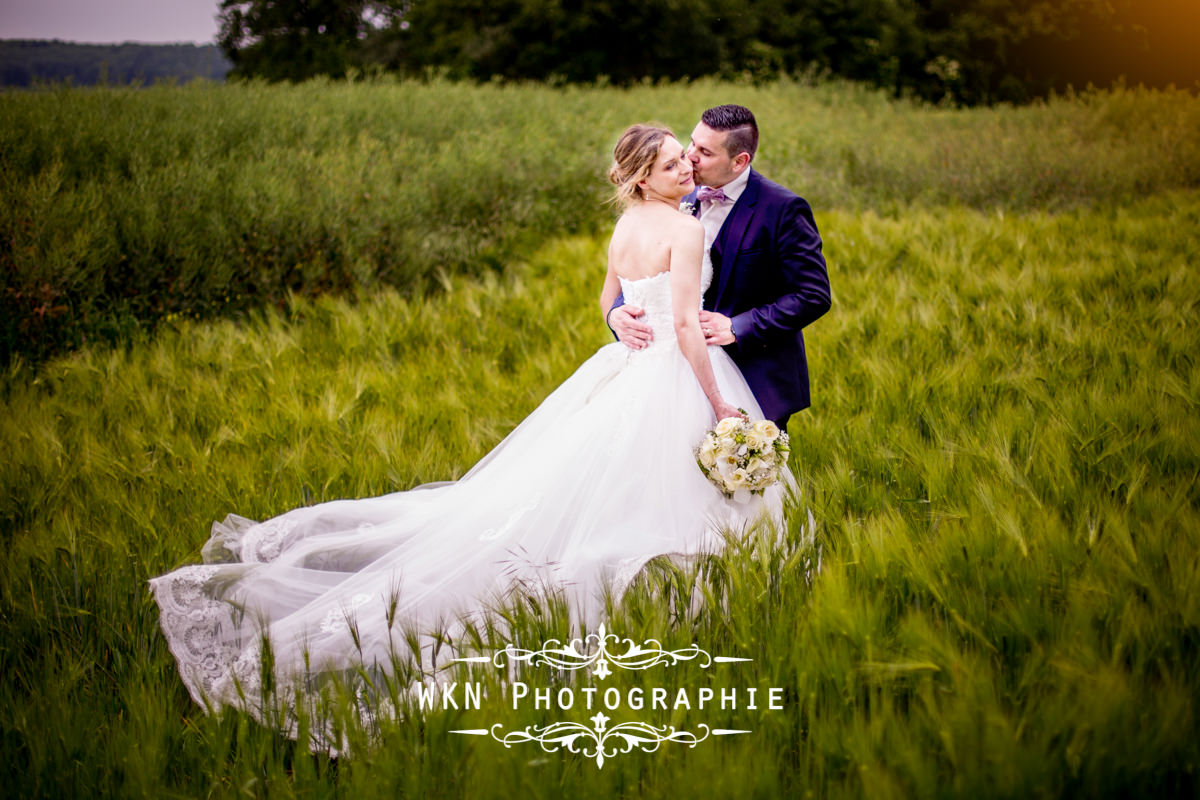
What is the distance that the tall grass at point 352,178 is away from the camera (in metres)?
5.30

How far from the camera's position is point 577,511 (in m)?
2.48

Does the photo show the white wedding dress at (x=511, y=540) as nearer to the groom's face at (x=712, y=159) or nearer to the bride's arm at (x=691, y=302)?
the bride's arm at (x=691, y=302)

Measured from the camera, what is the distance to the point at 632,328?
2621 millimetres

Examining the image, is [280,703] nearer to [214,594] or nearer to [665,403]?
[214,594]

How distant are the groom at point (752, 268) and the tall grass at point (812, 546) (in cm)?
47

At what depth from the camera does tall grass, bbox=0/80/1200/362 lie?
5.30m

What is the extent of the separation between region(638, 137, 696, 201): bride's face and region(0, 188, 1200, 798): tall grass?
3.59 ft

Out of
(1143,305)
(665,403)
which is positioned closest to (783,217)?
(665,403)

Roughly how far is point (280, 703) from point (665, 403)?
1.42 m

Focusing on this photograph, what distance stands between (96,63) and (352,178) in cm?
484

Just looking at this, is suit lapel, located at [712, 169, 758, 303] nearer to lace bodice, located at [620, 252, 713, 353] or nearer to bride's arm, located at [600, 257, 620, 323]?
lace bodice, located at [620, 252, 713, 353]

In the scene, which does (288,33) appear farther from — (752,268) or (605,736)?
(605,736)

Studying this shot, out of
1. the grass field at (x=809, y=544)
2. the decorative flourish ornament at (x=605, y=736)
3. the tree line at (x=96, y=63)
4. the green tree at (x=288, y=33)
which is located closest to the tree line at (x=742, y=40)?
the green tree at (x=288, y=33)

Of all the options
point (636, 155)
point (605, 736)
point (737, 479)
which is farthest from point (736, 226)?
point (605, 736)
